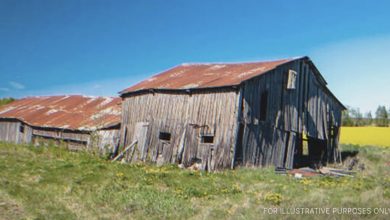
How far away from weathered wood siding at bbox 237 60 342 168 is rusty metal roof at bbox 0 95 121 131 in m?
9.61

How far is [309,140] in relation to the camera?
Result: 2731 cm

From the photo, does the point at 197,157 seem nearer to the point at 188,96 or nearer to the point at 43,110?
the point at 188,96

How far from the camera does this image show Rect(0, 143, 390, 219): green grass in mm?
9625

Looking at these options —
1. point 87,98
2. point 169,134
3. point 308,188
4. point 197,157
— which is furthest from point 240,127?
point 87,98

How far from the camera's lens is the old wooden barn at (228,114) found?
755 inches

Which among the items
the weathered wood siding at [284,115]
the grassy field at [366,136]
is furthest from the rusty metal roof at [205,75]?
the grassy field at [366,136]

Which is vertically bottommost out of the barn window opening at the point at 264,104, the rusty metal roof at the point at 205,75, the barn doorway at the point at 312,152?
the barn doorway at the point at 312,152

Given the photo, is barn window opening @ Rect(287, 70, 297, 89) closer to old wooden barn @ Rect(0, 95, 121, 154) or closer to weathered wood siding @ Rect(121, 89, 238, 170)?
weathered wood siding @ Rect(121, 89, 238, 170)

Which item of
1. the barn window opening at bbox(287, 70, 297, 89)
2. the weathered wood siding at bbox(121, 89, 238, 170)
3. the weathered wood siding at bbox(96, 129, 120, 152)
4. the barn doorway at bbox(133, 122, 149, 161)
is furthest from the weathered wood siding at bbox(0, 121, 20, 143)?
the barn window opening at bbox(287, 70, 297, 89)

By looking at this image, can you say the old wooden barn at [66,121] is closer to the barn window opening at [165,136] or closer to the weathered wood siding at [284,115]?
the barn window opening at [165,136]

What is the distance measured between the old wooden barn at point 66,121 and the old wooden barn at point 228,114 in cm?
148

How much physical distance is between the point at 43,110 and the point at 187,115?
18.0 metres

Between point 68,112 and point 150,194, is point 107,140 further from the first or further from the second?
point 150,194

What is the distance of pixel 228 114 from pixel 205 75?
16.0 feet
